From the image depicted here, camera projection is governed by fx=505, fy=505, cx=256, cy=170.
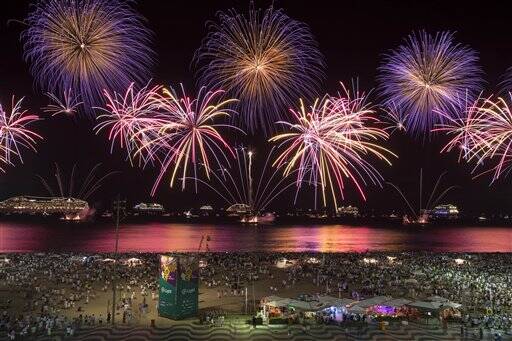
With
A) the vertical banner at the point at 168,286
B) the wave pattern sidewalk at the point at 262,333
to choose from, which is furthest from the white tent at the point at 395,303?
the vertical banner at the point at 168,286

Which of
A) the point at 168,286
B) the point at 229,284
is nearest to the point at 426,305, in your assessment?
the point at 168,286

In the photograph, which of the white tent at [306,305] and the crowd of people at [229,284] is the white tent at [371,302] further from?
the crowd of people at [229,284]

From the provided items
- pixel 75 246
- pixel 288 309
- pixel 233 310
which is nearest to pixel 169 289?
pixel 233 310

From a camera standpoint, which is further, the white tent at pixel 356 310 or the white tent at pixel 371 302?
the white tent at pixel 371 302

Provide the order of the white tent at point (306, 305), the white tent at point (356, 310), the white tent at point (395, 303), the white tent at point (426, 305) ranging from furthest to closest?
1. the white tent at point (395, 303)
2. the white tent at point (426, 305)
3. the white tent at point (306, 305)
4. the white tent at point (356, 310)

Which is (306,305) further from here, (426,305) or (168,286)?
(168,286)

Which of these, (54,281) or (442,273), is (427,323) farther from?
(54,281)
